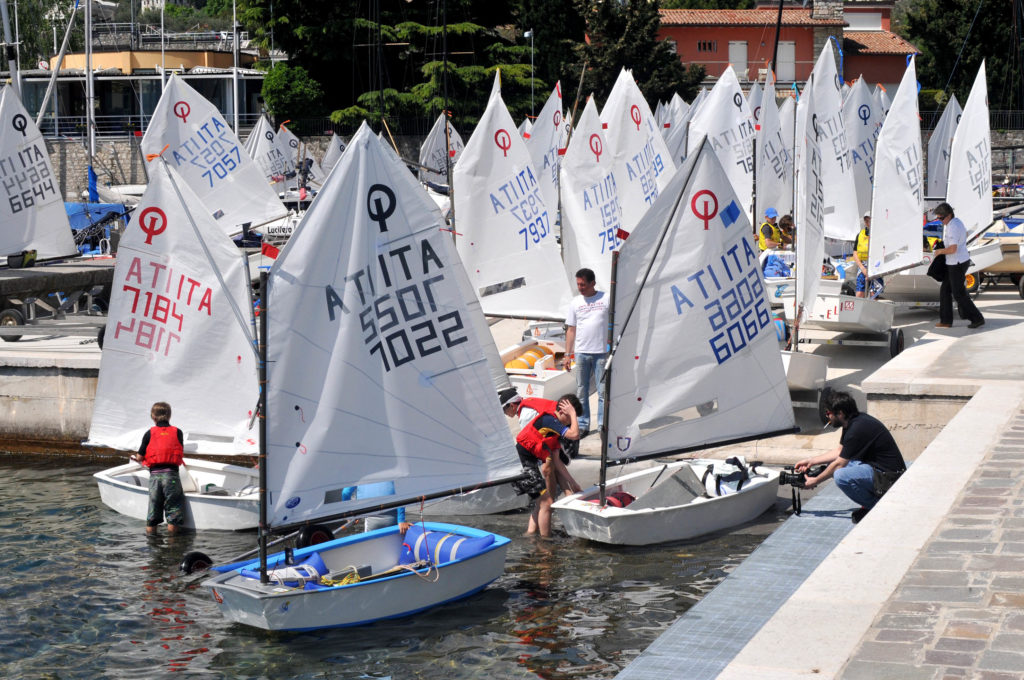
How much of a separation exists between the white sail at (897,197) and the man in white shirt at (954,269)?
747mm

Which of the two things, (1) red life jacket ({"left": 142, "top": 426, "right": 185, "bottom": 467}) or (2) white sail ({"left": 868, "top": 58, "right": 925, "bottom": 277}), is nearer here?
(1) red life jacket ({"left": 142, "top": 426, "right": 185, "bottom": 467})

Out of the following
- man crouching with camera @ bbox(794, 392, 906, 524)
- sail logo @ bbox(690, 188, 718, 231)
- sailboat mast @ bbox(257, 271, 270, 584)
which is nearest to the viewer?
sailboat mast @ bbox(257, 271, 270, 584)

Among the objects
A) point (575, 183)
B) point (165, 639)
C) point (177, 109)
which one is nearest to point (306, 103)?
point (177, 109)

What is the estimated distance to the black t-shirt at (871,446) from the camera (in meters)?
9.39

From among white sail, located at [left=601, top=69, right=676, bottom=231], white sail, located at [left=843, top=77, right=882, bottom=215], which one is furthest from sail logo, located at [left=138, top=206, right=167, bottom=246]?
white sail, located at [left=843, top=77, right=882, bottom=215]

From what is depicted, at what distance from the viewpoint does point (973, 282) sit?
18.9 meters

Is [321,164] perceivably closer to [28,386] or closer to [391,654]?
[28,386]

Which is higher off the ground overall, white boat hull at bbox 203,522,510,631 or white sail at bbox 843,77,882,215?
white sail at bbox 843,77,882,215

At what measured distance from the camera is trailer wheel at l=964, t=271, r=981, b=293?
1883 centimetres

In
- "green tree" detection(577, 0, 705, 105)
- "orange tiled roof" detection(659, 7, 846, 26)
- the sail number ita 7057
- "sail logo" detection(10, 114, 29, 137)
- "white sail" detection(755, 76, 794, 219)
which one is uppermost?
"orange tiled roof" detection(659, 7, 846, 26)

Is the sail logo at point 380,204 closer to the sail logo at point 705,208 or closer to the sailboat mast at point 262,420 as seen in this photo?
the sailboat mast at point 262,420

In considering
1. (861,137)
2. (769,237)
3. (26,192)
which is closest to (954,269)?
(769,237)

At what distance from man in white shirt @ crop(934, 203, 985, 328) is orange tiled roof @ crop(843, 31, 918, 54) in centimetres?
5380

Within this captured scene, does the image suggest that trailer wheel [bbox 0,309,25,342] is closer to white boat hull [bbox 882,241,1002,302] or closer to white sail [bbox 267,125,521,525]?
white sail [bbox 267,125,521,525]
